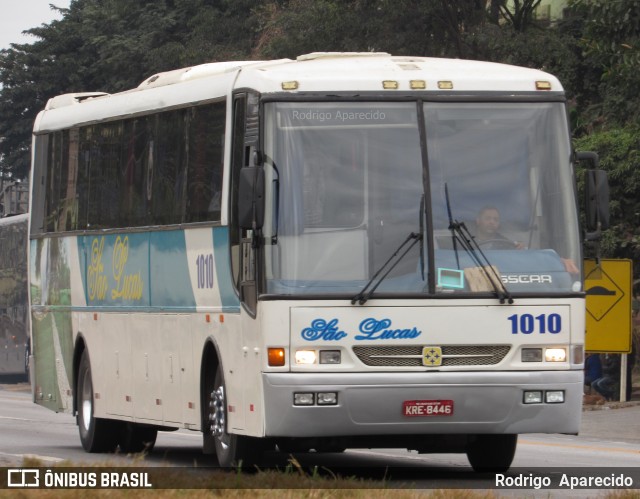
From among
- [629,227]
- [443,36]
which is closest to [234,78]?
[629,227]

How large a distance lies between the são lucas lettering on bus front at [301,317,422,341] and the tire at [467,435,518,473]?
1947 mm

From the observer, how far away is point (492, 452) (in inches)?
571

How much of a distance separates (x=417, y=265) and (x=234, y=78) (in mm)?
2423

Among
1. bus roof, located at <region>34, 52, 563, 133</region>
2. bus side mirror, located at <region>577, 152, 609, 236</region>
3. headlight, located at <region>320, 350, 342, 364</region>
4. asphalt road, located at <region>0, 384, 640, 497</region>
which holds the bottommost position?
asphalt road, located at <region>0, 384, 640, 497</region>

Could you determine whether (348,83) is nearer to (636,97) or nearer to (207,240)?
(207,240)

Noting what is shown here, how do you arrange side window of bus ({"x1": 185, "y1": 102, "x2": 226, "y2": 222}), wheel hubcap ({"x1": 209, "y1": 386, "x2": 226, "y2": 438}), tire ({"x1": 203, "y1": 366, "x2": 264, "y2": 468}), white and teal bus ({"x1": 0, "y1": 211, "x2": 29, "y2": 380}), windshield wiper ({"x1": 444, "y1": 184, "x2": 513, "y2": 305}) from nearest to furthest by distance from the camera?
windshield wiper ({"x1": 444, "y1": 184, "x2": 513, "y2": 305}) → tire ({"x1": 203, "y1": 366, "x2": 264, "y2": 468}) → wheel hubcap ({"x1": 209, "y1": 386, "x2": 226, "y2": 438}) → side window of bus ({"x1": 185, "y1": 102, "x2": 226, "y2": 222}) → white and teal bus ({"x1": 0, "y1": 211, "x2": 29, "y2": 380})

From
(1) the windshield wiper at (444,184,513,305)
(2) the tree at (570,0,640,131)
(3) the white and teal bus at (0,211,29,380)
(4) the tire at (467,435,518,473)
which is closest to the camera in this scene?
(1) the windshield wiper at (444,184,513,305)

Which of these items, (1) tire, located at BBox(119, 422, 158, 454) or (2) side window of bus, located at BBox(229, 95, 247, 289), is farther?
(1) tire, located at BBox(119, 422, 158, 454)

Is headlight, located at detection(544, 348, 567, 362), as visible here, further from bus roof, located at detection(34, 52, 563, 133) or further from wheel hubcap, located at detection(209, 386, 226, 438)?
wheel hubcap, located at detection(209, 386, 226, 438)

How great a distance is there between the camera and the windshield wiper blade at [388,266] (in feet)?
41.4

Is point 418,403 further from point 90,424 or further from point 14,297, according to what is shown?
point 14,297

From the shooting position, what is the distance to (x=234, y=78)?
1397 cm

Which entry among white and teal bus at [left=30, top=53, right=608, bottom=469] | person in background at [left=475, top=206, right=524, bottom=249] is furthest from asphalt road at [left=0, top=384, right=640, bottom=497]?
person in background at [left=475, top=206, right=524, bottom=249]

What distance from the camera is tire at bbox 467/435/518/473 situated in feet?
47.1
